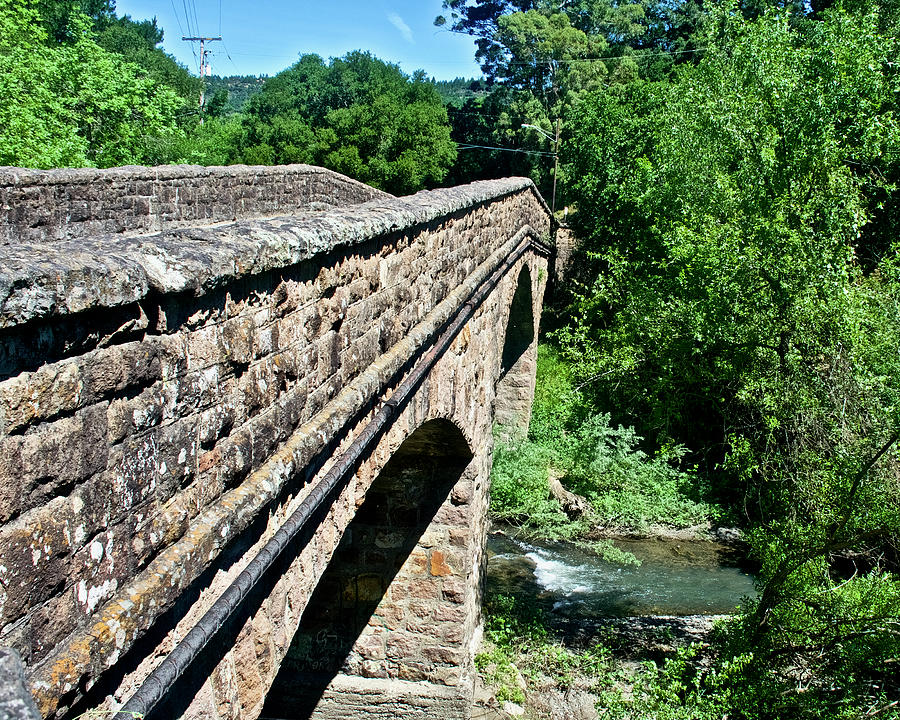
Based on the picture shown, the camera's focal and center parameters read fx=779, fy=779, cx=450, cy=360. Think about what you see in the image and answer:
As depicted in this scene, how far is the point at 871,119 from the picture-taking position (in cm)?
971

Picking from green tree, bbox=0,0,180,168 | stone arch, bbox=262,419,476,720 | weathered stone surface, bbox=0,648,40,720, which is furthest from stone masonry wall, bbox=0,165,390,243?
weathered stone surface, bbox=0,648,40,720

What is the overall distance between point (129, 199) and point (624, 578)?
330 inches

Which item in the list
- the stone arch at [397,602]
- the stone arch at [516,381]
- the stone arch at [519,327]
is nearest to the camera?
the stone arch at [397,602]

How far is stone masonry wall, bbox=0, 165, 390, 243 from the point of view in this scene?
5.92 meters

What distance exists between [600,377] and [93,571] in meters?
14.4

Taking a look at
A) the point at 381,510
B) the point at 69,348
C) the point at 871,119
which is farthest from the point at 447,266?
the point at 871,119

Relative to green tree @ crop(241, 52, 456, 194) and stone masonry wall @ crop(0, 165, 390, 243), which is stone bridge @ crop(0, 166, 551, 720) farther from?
green tree @ crop(241, 52, 456, 194)

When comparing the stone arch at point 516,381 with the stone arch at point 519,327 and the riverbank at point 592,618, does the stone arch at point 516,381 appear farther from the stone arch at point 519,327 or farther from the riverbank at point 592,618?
the riverbank at point 592,618

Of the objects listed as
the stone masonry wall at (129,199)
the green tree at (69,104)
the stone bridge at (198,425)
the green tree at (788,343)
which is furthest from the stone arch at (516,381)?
the stone bridge at (198,425)

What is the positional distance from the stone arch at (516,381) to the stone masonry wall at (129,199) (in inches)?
301

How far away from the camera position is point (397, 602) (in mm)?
7090

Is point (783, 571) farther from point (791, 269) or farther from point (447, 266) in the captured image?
point (447, 266)

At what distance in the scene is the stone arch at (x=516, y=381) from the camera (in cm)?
1638

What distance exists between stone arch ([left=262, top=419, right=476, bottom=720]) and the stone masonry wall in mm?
3212
